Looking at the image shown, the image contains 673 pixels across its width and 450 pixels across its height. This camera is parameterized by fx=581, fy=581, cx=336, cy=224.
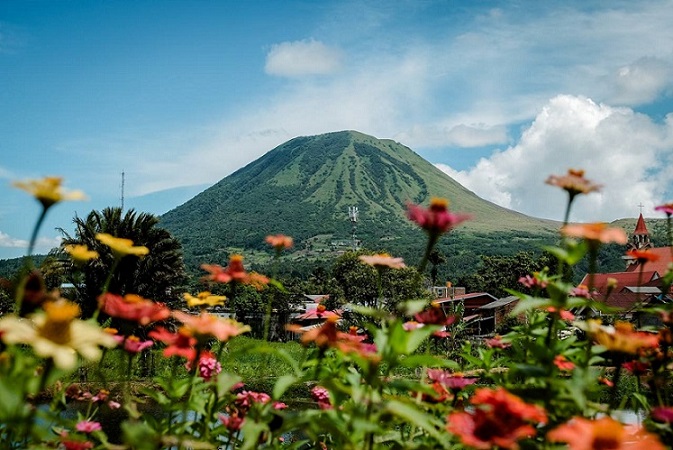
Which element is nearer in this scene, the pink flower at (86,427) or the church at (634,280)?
the pink flower at (86,427)

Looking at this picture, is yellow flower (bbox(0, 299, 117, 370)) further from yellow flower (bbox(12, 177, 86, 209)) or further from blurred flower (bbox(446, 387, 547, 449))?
blurred flower (bbox(446, 387, 547, 449))

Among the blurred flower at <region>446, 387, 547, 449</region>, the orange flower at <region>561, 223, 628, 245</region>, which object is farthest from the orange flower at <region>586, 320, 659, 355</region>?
the blurred flower at <region>446, 387, 547, 449</region>

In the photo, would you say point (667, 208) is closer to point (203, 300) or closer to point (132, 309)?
point (203, 300)

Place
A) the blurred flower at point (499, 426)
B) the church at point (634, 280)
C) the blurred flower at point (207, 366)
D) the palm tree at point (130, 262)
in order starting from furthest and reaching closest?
1. the palm tree at point (130, 262)
2. the church at point (634, 280)
3. the blurred flower at point (207, 366)
4. the blurred flower at point (499, 426)

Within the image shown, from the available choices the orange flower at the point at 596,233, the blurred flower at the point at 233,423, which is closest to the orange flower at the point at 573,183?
the orange flower at the point at 596,233

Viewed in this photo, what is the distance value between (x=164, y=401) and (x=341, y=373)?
0.49m

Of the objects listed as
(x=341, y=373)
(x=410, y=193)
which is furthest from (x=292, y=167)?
(x=341, y=373)

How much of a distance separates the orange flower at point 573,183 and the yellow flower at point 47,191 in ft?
3.65

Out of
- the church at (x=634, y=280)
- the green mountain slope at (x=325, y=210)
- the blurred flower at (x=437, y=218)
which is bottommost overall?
the church at (x=634, y=280)

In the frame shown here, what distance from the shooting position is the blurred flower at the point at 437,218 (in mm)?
1224

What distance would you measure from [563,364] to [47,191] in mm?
1403

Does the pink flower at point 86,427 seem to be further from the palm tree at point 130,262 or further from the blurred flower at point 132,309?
the palm tree at point 130,262

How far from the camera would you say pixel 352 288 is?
39.3 m

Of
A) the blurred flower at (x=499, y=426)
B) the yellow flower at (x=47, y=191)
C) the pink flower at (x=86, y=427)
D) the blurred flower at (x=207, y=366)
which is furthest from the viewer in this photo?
the blurred flower at (x=207, y=366)
